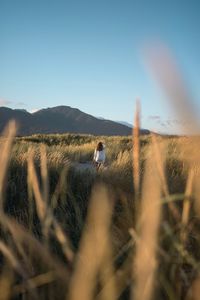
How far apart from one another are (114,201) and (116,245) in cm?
127

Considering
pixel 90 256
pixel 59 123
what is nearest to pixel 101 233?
pixel 90 256

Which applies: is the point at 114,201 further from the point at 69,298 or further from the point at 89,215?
the point at 69,298

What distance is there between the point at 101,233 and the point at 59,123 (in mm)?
102959

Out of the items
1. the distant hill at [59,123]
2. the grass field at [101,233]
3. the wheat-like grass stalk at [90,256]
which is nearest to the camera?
the grass field at [101,233]

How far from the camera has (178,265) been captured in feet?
6.02

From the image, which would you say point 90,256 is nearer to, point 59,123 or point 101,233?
point 101,233

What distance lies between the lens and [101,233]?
186cm

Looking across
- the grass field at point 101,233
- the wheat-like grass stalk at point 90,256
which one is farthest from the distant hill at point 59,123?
the wheat-like grass stalk at point 90,256

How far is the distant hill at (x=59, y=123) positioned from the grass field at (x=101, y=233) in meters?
87.6

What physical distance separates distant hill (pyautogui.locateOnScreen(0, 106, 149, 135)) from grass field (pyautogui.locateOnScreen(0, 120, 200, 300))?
287 feet

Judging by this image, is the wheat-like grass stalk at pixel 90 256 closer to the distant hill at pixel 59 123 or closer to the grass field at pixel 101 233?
the grass field at pixel 101 233

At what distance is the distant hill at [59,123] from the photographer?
96.6m

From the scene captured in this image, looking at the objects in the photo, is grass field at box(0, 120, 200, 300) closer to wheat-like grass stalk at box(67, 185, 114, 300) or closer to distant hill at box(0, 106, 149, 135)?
wheat-like grass stalk at box(67, 185, 114, 300)

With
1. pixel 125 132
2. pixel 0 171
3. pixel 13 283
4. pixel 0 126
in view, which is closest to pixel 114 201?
pixel 13 283
